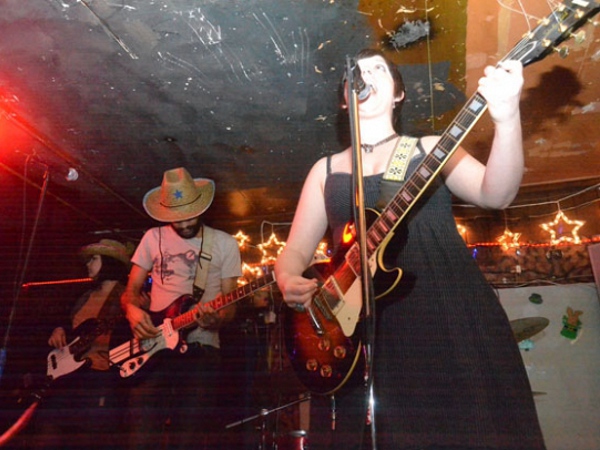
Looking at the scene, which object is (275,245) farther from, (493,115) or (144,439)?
(493,115)

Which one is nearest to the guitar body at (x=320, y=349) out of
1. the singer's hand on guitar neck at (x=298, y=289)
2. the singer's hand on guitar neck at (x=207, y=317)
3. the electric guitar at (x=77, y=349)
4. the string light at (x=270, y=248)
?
the singer's hand on guitar neck at (x=298, y=289)

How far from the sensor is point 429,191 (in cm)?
172

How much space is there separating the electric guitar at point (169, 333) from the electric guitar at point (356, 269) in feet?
4.57

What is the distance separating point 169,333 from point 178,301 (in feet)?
0.91

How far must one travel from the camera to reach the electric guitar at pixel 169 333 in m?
3.52

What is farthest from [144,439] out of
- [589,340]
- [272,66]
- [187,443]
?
[589,340]

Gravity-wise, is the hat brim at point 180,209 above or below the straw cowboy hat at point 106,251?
above

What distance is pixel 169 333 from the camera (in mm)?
3574

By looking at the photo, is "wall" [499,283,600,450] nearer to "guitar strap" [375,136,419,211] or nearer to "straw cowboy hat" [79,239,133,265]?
"guitar strap" [375,136,419,211]

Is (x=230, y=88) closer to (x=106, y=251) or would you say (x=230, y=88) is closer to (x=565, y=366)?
(x=106, y=251)

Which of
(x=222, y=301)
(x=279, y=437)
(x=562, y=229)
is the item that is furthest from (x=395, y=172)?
(x=562, y=229)

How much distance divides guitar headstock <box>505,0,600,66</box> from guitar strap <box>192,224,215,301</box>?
3.03m

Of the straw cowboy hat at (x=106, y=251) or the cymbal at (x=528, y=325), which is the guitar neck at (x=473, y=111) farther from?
the straw cowboy hat at (x=106, y=251)

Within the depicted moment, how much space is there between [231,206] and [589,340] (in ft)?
16.4
